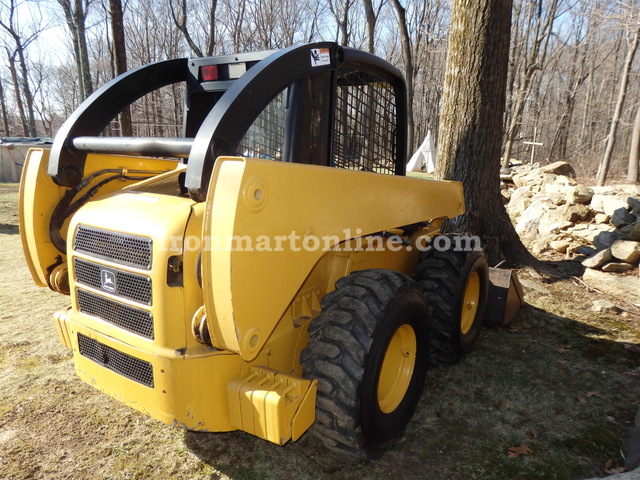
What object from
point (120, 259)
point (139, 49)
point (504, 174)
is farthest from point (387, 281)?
point (139, 49)

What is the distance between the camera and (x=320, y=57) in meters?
2.35

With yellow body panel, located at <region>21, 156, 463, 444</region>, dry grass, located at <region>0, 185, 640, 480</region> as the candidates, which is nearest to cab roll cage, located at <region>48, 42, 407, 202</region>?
yellow body panel, located at <region>21, 156, 463, 444</region>

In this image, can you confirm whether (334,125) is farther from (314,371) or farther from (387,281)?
(314,371)


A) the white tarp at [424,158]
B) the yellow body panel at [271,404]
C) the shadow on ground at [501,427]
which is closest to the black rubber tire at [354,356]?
the yellow body panel at [271,404]

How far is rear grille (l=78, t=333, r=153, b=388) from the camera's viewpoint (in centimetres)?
208

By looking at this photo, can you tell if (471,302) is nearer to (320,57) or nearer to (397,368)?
(397,368)

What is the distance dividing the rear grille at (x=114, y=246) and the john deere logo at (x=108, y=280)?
0.25ft

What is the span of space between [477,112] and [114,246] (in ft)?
15.8

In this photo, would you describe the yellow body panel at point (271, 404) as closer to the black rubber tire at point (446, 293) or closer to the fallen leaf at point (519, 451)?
the fallen leaf at point (519, 451)

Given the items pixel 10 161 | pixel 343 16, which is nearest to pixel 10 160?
pixel 10 161

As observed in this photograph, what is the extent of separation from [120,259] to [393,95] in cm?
224

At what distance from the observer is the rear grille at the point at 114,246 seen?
2018 mm

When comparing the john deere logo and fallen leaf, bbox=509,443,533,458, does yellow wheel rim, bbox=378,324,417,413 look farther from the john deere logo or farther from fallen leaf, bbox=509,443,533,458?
the john deere logo

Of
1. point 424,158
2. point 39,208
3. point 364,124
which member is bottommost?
point 424,158
